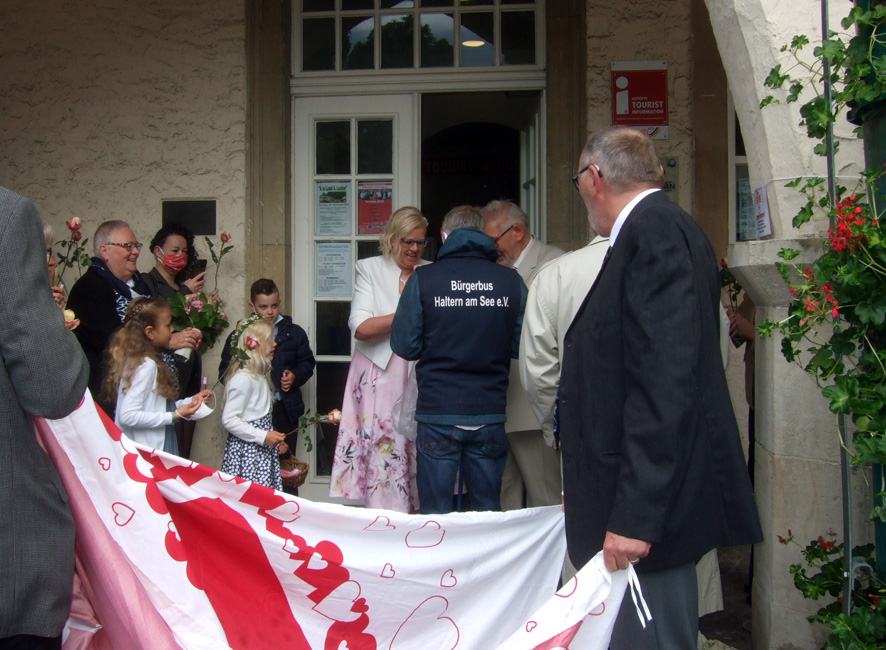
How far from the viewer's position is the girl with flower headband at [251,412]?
4113 millimetres

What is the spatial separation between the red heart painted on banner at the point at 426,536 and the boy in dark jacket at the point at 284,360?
223 cm

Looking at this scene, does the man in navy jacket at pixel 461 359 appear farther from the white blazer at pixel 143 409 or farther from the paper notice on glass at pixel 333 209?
the paper notice on glass at pixel 333 209

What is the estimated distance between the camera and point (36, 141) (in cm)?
566

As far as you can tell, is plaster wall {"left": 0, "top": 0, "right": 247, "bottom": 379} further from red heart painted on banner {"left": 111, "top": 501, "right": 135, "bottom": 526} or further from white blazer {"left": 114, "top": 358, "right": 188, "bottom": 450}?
red heart painted on banner {"left": 111, "top": 501, "right": 135, "bottom": 526}

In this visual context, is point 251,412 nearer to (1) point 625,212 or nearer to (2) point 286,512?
(2) point 286,512

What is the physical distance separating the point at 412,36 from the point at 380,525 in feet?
12.7

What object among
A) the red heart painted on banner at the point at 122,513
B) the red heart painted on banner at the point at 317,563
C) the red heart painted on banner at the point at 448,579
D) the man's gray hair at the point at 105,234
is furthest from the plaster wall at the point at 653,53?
the red heart painted on banner at the point at 122,513

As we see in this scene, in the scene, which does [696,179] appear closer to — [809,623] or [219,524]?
[809,623]

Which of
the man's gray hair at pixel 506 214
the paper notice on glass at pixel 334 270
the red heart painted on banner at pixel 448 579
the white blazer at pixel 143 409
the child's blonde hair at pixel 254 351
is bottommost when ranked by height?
the red heart painted on banner at pixel 448 579

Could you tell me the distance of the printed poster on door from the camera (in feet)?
18.6

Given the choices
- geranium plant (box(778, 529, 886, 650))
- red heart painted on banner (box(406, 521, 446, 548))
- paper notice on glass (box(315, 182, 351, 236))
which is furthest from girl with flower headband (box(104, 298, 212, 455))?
geranium plant (box(778, 529, 886, 650))

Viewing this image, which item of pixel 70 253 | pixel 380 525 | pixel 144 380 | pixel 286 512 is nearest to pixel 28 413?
pixel 286 512

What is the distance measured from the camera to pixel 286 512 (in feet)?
9.25

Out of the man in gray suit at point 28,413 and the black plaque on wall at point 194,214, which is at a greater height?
the black plaque on wall at point 194,214
